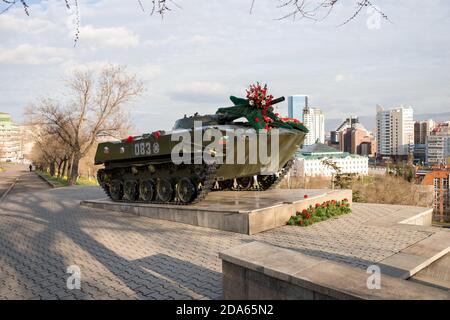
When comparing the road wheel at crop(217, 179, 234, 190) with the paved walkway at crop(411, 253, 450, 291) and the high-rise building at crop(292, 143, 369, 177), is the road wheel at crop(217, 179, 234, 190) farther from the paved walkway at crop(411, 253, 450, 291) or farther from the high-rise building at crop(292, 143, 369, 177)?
the high-rise building at crop(292, 143, 369, 177)

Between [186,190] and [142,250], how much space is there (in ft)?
10.4

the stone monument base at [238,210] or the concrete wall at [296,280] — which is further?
the stone monument base at [238,210]

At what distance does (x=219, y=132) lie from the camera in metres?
8.89

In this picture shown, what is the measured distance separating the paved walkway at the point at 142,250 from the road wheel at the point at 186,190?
0.82 metres

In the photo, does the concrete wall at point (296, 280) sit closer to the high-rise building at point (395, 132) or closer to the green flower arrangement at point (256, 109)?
the green flower arrangement at point (256, 109)

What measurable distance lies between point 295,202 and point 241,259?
5.55 meters

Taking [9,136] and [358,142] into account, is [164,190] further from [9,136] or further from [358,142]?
[9,136]

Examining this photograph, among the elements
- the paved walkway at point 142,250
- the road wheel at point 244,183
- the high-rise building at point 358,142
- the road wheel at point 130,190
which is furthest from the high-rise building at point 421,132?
the paved walkway at point 142,250

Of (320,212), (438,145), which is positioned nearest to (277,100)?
(320,212)

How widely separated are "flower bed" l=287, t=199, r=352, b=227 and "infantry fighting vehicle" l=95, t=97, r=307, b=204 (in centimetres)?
185

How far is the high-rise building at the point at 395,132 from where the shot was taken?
13800cm
